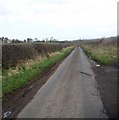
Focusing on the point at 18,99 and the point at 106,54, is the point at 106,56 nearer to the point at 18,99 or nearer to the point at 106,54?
the point at 106,54

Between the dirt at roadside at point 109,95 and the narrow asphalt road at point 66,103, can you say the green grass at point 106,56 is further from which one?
the narrow asphalt road at point 66,103

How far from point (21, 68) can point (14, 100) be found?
11513 mm

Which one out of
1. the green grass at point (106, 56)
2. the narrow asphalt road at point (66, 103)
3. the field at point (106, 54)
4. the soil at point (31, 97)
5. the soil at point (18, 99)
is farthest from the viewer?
the field at point (106, 54)

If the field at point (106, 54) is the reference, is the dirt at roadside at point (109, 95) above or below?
below

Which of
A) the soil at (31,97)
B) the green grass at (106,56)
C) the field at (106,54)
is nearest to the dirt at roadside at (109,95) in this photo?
the soil at (31,97)

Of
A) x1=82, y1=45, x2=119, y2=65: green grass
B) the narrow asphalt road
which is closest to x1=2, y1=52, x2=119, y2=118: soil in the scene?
the narrow asphalt road

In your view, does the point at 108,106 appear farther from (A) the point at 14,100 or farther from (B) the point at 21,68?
(B) the point at 21,68

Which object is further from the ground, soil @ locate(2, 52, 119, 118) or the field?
the field

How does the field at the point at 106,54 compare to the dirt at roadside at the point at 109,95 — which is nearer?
the dirt at roadside at the point at 109,95

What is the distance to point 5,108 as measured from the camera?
40.0 feet

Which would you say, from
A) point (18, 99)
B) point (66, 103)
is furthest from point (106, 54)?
point (66, 103)

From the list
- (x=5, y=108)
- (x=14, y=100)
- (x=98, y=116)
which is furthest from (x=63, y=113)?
(x=14, y=100)

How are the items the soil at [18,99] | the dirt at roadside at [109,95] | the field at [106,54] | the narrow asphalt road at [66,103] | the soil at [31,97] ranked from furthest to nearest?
the field at [106,54]
the soil at [18,99]
the soil at [31,97]
the dirt at roadside at [109,95]
the narrow asphalt road at [66,103]

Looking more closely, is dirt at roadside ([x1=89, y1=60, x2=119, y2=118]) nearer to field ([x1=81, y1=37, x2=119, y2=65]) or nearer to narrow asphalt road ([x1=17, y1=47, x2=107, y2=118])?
narrow asphalt road ([x1=17, y1=47, x2=107, y2=118])
